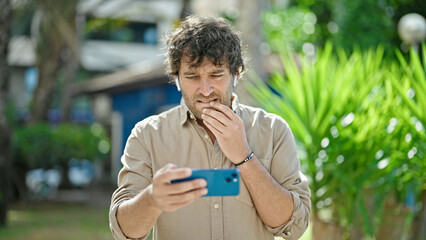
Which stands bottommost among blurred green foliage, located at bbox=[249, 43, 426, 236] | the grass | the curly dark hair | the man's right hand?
the grass

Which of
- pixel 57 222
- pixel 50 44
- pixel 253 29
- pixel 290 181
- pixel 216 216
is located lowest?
pixel 57 222

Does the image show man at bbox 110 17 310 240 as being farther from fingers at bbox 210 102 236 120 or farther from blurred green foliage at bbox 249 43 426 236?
blurred green foliage at bbox 249 43 426 236

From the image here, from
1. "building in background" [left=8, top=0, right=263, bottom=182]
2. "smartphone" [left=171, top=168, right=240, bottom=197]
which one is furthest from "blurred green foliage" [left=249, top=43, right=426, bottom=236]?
"smartphone" [left=171, top=168, right=240, bottom=197]

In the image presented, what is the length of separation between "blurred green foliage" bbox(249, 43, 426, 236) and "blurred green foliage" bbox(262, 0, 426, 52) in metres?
4.75

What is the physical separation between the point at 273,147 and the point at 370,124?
2.36 meters

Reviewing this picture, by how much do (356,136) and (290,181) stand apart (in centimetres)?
236

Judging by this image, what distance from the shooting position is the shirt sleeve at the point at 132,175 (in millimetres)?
2123

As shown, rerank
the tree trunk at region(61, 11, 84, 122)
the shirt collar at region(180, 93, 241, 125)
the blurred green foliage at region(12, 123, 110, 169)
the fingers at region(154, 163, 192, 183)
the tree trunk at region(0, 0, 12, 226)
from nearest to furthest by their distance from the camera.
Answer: the fingers at region(154, 163, 192, 183)
the shirt collar at region(180, 93, 241, 125)
the tree trunk at region(0, 0, 12, 226)
the blurred green foliage at region(12, 123, 110, 169)
the tree trunk at region(61, 11, 84, 122)

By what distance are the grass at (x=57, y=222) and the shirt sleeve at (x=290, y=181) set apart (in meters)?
6.77

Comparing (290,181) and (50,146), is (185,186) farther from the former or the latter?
(50,146)

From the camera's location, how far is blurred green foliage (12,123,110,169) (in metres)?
12.5

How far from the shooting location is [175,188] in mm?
1733

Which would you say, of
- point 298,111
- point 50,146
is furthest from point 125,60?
point 298,111

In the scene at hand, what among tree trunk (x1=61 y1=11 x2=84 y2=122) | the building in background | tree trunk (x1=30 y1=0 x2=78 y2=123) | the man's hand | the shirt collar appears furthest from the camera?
tree trunk (x1=61 y1=11 x2=84 y2=122)
